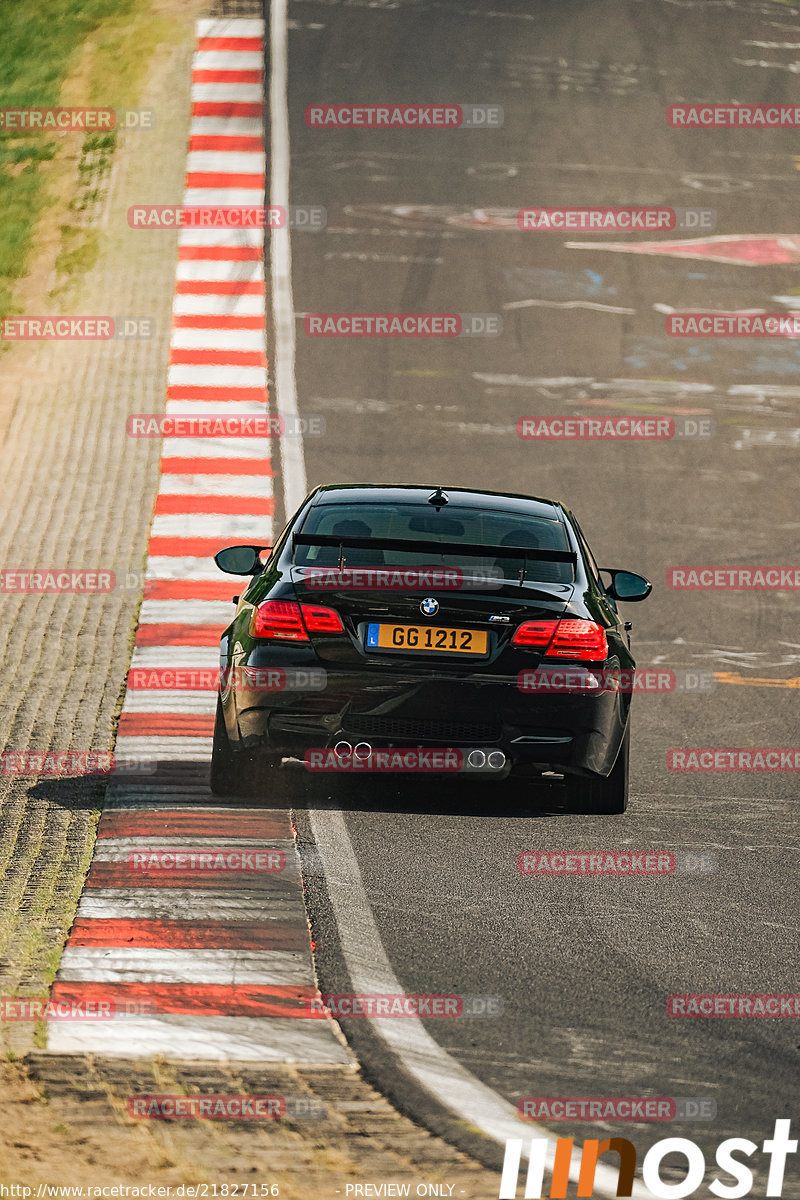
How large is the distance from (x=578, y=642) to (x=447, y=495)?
1.49m

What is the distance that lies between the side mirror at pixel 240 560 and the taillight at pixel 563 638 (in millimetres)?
1845

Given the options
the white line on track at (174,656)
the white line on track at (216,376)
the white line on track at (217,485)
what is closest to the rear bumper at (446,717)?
the white line on track at (174,656)

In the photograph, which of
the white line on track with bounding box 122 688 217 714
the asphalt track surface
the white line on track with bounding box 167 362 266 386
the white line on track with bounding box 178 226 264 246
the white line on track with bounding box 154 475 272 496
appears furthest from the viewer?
the white line on track with bounding box 178 226 264 246

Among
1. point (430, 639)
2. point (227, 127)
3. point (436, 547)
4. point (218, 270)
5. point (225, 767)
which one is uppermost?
point (436, 547)

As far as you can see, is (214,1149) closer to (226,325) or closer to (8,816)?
(8,816)

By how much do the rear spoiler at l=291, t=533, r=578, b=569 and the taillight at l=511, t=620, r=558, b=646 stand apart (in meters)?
0.35

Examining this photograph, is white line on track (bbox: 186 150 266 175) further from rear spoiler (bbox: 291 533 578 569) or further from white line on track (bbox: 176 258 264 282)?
rear spoiler (bbox: 291 533 578 569)

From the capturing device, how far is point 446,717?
283 inches

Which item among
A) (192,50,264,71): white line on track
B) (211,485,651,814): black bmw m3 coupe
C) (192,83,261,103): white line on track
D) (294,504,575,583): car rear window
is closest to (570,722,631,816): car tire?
(211,485,651,814): black bmw m3 coupe

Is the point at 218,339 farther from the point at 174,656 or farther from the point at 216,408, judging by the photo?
the point at 174,656

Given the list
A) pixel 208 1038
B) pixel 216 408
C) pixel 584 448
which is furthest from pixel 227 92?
pixel 208 1038

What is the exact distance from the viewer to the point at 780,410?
18.0m

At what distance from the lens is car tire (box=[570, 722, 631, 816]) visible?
7.69 meters

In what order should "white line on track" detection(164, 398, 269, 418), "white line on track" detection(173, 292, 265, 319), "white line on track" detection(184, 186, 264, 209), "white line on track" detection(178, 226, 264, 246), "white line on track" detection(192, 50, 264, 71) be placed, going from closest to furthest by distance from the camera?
1. "white line on track" detection(164, 398, 269, 418)
2. "white line on track" detection(173, 292, 265, 319)
3. "white line on track" detection(178, 226, 264, 246)
4. "white line on track" detection(184, 186, 264, 209)
5. "white line on track" detection(192, 50, 264, 71)
